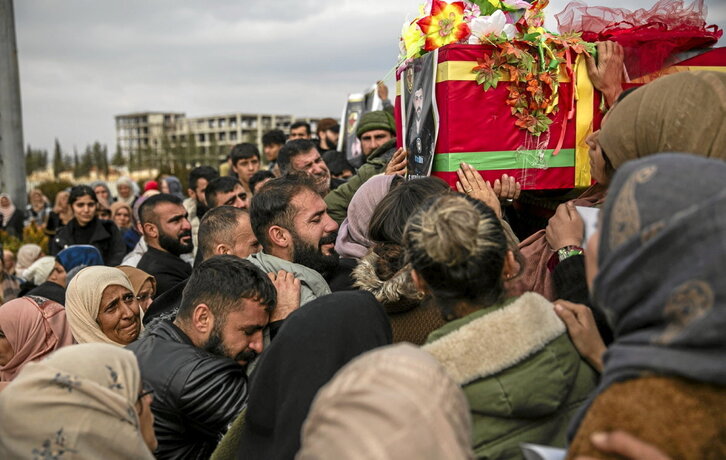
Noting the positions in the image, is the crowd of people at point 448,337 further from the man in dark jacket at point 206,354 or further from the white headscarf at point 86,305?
the white headscarf at point 86,305

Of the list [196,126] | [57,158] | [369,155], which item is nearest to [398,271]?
[369,155]

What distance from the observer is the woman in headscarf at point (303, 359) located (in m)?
1.79

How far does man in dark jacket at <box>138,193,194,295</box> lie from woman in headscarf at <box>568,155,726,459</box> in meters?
4.27

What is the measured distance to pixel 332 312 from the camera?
73.5 inches

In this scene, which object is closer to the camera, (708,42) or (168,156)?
(708,42)

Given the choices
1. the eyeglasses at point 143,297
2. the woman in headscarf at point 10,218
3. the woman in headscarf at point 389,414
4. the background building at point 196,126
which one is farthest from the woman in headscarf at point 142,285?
the background building at point 196,126

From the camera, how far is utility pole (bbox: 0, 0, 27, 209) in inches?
450

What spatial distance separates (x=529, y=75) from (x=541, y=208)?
95 centimetres

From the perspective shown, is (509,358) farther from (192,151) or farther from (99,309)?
(192,151)

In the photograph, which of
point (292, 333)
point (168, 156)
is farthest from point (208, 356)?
point (168, 156)

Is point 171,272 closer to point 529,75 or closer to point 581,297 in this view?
point 529,75

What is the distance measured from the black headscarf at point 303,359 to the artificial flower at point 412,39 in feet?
5.34

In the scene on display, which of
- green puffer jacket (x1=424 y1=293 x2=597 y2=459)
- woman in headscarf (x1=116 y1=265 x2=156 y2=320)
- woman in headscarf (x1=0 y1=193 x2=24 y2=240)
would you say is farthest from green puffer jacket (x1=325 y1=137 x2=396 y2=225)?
woman in headscarf (x1=0 y1=193 x2=24 y2=240)

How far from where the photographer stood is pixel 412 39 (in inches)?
124
